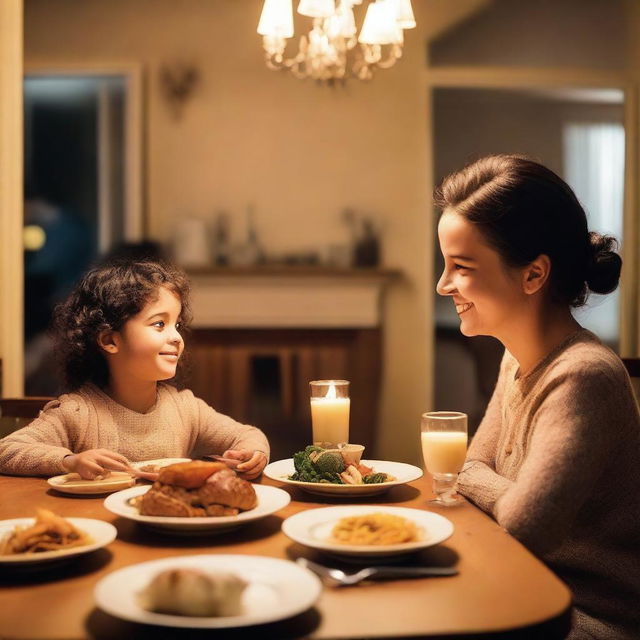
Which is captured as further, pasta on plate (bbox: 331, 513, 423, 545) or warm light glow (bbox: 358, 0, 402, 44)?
warm light glow (bbox: 358, 0, 402, 44)

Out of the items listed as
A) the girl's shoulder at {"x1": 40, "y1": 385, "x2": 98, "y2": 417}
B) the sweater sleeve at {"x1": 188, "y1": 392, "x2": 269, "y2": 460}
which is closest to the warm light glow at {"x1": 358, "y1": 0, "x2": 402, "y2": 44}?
the sweater sleeve at {"x1": 188, "y1": 392, "x2": 269, "y2": 460}

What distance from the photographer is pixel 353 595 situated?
974 mm

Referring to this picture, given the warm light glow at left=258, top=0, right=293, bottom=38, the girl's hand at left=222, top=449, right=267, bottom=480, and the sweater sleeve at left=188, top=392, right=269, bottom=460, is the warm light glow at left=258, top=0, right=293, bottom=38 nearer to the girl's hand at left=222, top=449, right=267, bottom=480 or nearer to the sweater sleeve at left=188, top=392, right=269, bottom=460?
the sweater sleeve at left=188, top=392, right=269, bottom=460

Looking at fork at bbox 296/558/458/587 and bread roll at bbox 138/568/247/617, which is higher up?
bread roll at bbox 138/568/247/617

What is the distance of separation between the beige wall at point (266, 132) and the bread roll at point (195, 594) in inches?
167

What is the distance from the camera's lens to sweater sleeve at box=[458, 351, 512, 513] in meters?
1.39

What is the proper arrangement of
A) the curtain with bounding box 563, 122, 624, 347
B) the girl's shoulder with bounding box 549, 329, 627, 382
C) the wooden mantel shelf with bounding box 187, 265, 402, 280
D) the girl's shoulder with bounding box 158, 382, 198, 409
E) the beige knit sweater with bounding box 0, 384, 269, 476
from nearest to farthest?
1. the girl's shoulder with bounding box 549, 329, 627, 382
2. the beige knit sweater with bounding box 0, 384, 269, 476
3. the girl's shoulder with bounding box 158, 382, 198, 409
4. the wooden mantel shelf with bounding box 187, 265, 402, 280
5. the curtain with bounding box 563, 122, 624, 347

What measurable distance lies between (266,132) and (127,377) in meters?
3.46

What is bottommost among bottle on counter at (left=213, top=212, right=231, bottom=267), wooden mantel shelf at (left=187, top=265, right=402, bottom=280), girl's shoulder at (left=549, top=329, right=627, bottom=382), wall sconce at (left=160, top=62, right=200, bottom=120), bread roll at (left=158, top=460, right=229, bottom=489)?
bread roll at (left=158, top=460, right=229, bottom=489)

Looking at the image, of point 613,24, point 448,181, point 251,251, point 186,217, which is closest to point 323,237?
point 251,251

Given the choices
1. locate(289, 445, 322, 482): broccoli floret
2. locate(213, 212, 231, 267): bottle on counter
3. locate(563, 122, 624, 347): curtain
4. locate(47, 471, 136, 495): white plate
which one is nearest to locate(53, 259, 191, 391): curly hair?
locate(47, 471, 136, 495): white plate

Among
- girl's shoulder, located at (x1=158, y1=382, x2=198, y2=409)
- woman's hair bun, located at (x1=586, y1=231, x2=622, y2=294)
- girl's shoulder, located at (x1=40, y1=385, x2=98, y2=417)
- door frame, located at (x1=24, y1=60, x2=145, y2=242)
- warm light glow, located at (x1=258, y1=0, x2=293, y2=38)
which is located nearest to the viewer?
woman's hair bun, located at (x1=586, y1=231, x2=622, y2=294)

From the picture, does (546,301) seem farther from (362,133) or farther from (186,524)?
(362,133)

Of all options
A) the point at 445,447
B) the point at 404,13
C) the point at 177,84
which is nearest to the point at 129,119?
the point at 177,84
